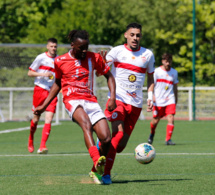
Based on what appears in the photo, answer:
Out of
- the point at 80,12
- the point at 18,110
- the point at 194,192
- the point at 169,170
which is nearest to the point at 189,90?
the point at 18,110

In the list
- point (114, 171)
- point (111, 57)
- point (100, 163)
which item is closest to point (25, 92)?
point (114, 171)

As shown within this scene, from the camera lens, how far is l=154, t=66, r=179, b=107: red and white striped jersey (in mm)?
14094

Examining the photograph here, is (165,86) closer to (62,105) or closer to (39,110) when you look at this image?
(39,110)

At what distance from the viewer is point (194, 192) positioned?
21.1 feet

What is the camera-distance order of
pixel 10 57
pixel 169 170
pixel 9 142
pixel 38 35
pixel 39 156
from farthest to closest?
pixel 38 35 < pixel 10 57 < pixel 9 142 < pixel 39 156 < pixel 169 170

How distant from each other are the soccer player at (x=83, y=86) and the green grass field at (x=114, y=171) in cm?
54

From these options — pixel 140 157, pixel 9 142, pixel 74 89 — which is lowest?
pixel 9 142

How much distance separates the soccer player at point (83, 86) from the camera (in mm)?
7137

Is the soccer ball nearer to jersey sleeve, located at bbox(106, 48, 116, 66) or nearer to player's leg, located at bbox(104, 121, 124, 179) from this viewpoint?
player's leg, located at bbox(104, 121, 124, 179)

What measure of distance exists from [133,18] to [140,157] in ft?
107

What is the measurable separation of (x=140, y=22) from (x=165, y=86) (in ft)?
86.8

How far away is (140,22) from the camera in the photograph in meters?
40.2

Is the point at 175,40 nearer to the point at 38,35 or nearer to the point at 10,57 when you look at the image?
the point at 38,35

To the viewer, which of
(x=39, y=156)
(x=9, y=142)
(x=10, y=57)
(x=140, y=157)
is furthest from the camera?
(x=10, y=57)
